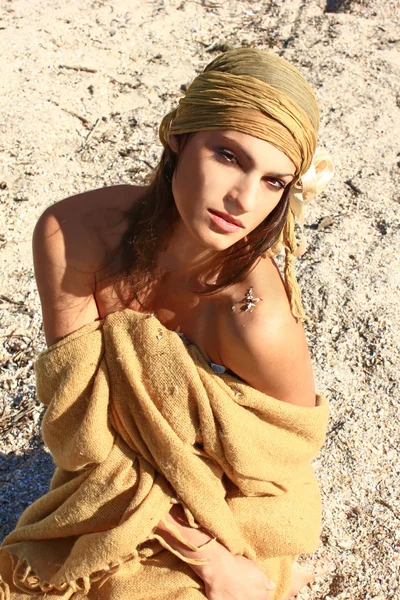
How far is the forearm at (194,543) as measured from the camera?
1.74 m

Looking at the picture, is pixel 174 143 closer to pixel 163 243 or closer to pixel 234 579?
pixel 163 243

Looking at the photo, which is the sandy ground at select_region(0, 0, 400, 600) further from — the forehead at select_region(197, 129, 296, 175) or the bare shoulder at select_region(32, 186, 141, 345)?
the forehead at select_region(197, 129, 296, 175)

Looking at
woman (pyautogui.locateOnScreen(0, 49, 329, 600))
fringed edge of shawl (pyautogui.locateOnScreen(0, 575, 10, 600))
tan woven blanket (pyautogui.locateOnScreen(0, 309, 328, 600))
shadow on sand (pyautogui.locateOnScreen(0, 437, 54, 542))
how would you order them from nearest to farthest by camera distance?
woman (pyautogui.locateOnScreen(0, 49, 329, 600)), tan woven blanket (pyautogui.locateOnScreen(0, 309, 328, 600)), fringed edge of shawl (pyautogui.locateOnScreen(0, 575, 10, 600)), shadow on sand (pyautogui.locateOnScreen(0, 437, 54, 542))

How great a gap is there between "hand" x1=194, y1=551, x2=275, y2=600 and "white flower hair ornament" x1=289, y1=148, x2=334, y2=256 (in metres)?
0.92

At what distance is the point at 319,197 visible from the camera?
3.58 metres

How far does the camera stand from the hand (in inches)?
69.1

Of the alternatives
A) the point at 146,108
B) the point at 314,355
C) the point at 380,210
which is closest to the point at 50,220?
the point at 314,355

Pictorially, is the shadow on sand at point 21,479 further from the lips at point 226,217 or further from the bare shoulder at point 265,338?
the lips at point 226,217

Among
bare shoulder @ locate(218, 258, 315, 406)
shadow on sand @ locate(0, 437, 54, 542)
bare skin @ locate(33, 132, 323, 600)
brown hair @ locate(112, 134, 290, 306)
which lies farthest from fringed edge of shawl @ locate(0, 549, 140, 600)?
brown hair @ locate(112, 134, 290, 306)

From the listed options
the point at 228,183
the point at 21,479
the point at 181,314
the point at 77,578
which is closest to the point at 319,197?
the point at 181,314

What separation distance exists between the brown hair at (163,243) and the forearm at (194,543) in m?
0.58

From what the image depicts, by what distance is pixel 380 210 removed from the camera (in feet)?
11.4

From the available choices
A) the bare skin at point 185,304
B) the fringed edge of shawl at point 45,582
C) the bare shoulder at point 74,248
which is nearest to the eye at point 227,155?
the bare skin at point 185,304

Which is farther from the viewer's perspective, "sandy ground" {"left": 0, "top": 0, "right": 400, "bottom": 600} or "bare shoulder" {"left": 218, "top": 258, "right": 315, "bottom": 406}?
"sandy ground" {"left": 0, "top": 0, "right": 400, "bottom": 600}
